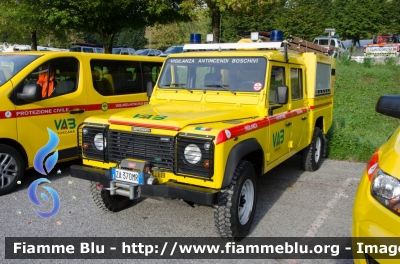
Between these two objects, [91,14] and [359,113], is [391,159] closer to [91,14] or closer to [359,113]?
[359,113]

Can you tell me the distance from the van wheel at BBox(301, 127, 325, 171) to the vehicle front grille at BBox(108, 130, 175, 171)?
3.62 metres

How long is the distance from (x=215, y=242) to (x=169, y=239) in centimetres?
51

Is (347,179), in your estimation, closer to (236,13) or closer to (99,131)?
(99,131)

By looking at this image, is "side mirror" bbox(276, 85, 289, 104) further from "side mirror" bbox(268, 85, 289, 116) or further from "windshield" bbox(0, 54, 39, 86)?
"windshield" bbox(0, 54, 39, 86)

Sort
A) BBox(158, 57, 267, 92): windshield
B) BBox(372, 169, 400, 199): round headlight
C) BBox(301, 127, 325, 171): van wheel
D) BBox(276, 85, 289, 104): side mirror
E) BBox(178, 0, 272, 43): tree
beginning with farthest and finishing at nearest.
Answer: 1. BBox(178, 0, 272, 43): tree
2. BBox(301, 127, 325, 171): van wheel
3. BBox(158, 57, 267, 92): windshield
4. BBox(276, 85, 289, 104): side mirror
5. BBox(372, 169, 400, 199): round headlight

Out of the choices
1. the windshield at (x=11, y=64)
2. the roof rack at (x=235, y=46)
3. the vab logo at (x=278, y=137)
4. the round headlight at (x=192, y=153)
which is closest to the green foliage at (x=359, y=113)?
the vab logo at (x=278, y=137)

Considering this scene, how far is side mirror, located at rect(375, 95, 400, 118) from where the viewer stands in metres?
2.98

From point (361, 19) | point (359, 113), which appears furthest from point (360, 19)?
point (359, 113)

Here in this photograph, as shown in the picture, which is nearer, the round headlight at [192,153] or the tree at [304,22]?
the round headlight at [192,153]

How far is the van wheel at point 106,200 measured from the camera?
4.43 m

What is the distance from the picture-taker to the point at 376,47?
2322cm

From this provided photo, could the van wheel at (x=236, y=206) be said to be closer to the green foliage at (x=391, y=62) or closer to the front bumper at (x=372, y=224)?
the front bumper at (x=372, y=224)

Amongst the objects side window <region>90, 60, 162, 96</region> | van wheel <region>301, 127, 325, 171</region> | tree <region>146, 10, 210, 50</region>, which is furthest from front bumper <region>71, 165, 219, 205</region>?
tree <region>146, 10, 210, 50</region>

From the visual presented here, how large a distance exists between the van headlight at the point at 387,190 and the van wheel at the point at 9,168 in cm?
472
